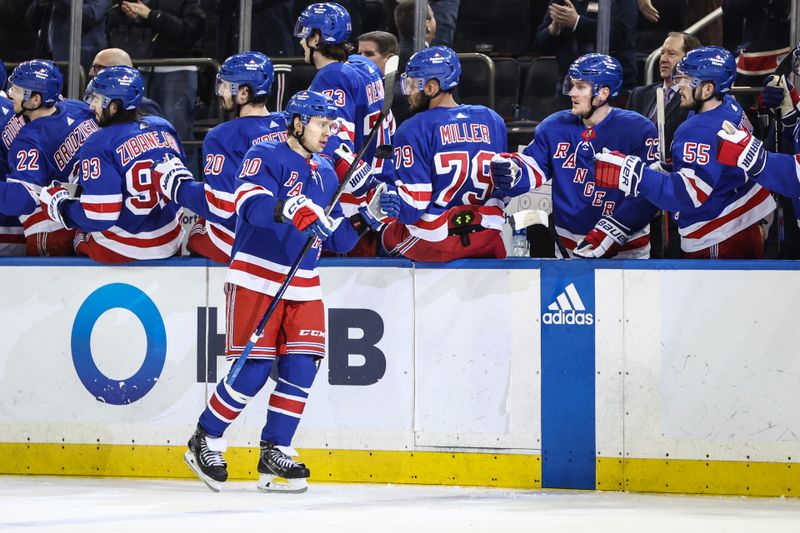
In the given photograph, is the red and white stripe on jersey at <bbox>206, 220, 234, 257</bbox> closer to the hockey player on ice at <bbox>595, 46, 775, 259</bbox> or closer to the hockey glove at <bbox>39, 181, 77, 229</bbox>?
the hockey glove at <bbox>39, 181, 77, 229</bbox>

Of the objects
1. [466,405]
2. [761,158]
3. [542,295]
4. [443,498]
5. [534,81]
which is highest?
[534,81]

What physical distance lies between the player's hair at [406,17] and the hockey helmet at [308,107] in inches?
62.1

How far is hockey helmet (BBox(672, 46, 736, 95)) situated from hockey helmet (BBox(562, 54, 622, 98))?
316 millimetres

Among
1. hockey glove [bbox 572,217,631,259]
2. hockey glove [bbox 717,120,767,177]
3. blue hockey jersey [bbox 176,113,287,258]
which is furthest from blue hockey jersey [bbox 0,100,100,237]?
hockey glove [bbox 717,120,767,177]

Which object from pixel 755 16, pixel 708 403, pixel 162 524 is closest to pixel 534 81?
pixel 755 16

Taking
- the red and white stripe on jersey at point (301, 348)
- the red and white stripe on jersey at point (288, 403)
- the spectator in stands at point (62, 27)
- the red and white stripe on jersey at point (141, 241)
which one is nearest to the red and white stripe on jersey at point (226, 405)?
the red and white stripe on jersey at point (288, 403)

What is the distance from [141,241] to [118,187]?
26 cm

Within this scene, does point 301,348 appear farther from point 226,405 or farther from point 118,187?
point 118,187

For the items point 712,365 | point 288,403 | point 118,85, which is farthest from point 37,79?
point 712,365

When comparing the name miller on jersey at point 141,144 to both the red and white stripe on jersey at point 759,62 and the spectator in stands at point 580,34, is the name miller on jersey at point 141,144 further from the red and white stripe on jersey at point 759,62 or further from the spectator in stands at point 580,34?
the red and white stripe on jersey at point 759,62

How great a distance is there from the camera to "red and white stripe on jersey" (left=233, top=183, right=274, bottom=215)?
4.88 metres

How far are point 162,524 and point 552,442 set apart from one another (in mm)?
1667

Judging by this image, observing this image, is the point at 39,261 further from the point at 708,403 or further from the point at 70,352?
the point at 708,403

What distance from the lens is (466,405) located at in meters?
5.25
